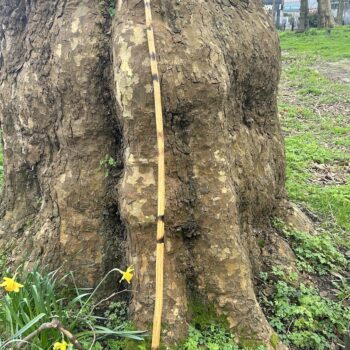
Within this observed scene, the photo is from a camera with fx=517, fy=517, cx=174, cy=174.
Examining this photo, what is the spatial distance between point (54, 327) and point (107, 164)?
119cm

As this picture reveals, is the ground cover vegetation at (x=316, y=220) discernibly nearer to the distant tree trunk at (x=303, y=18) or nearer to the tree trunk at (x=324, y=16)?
the distant tree trunk at (x=303, y=18)

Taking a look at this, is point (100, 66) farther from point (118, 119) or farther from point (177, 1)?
point (177, 1)

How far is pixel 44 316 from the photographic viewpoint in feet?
9.00

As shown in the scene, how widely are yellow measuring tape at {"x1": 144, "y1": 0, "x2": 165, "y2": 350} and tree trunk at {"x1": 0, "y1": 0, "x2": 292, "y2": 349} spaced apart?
4.3 inches

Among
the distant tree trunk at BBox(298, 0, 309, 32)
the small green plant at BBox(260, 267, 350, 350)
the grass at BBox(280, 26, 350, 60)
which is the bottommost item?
the small green plant at BBox(260, 267, 350, 350)

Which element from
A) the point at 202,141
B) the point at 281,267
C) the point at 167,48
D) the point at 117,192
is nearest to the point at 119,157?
the point at 117,192

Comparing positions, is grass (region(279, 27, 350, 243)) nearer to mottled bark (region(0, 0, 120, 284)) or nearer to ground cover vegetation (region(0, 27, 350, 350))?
ground cover vegetation (region(0, 27, 350, 350))

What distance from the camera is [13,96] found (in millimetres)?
3488

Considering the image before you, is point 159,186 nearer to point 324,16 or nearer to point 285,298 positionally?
point 285,298

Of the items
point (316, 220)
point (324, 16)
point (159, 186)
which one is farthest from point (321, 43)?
point (159, 186)

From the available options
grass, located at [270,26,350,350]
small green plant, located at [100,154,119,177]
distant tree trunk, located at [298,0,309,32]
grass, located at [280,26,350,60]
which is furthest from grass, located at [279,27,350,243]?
distant tree trunk, located at [298,0,309,32]

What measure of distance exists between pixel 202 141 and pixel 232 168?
379mm

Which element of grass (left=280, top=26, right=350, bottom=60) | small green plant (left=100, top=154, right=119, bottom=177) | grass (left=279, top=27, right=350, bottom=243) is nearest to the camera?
small green plant (left=100, top=154, right=119, bottom=177)

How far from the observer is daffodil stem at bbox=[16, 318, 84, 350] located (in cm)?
228
